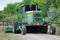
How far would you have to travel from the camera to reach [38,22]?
2019 cm

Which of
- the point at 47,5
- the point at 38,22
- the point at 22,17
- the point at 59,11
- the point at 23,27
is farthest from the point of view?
the point at 47,5

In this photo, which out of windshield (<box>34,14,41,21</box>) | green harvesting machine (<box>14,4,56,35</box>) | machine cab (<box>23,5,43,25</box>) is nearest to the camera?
green harvesting machine (<box>14,4,56,35</box>)

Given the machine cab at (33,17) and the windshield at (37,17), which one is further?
the windshield at (37,17)

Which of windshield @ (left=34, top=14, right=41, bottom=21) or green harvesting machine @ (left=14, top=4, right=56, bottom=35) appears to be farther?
windshield @ (left=34, top=14, right=41, bottom=21)

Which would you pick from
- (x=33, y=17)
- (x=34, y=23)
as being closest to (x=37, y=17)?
(x=33, y=17)

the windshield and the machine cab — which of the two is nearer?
the machine cab

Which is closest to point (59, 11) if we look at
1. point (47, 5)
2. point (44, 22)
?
point (47, 5)

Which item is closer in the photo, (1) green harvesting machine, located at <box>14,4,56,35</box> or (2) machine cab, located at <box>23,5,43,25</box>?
(1) green harvesting machine, located at <box>14,4,56,35</box>

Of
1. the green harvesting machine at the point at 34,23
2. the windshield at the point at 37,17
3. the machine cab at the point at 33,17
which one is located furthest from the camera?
the windshield at the point at 37,17

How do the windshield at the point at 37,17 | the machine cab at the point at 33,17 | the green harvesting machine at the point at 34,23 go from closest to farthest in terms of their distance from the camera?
the green harvesting machine at the point at 34,23 < the machine cab at the point at 33,17 < the windshield at the point at 37,17

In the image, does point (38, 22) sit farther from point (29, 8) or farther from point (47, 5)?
point (47, 5)

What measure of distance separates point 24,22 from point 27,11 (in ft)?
5.35

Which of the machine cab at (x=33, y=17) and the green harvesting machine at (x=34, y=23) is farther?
the machine cab at (x=33, y=17)

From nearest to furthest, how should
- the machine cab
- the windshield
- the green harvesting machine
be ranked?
the green harvesting machine
the machine cab
the windshield
